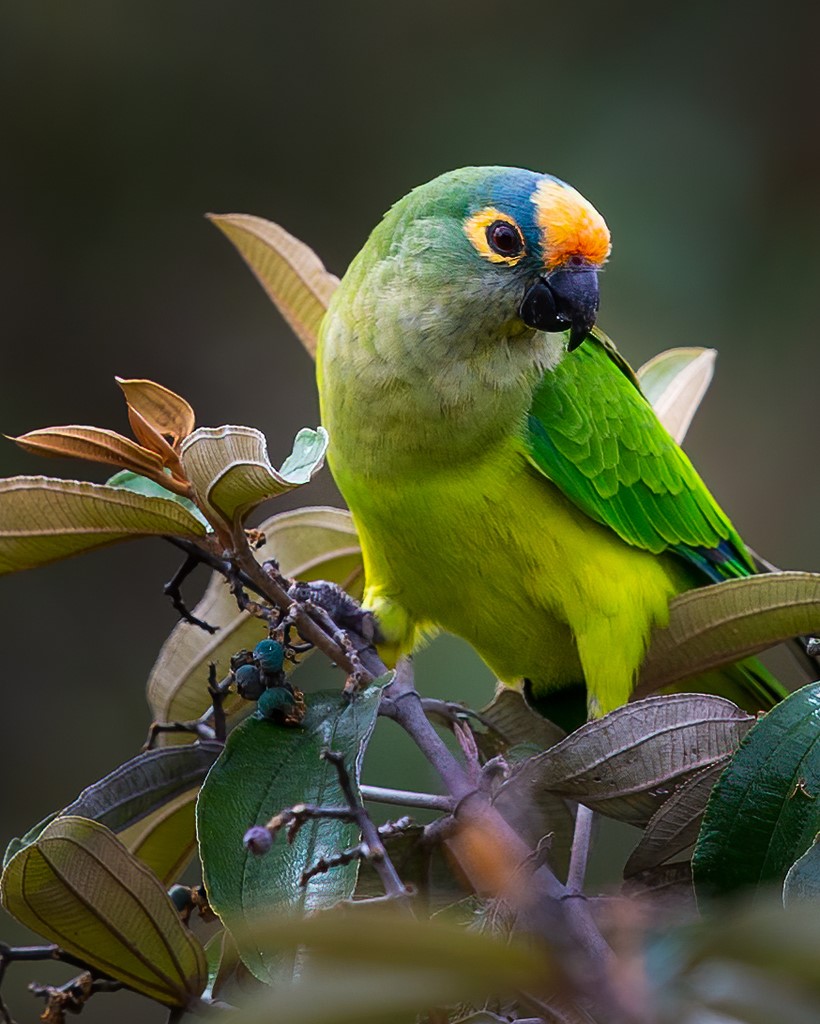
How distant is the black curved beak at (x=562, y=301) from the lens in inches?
67.4

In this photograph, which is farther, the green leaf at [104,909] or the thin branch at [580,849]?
the thin branch at [580,849]

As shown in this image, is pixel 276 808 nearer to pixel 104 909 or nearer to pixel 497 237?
pixel 104 909

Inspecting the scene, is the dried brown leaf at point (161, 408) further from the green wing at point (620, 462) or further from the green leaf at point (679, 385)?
the green leaf at point (679, 385)

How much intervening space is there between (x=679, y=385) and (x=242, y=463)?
1082 mm

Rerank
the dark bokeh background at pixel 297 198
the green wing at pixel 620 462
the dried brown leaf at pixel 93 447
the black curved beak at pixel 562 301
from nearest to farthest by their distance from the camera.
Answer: the dried brown leaf at pixel 93 447
the black curved beak at pixel 562 301
the green wing at pixel 620 462
the dark bokeh background at pixel 297 198

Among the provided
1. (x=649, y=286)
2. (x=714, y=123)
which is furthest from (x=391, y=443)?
(x=714, y=123)

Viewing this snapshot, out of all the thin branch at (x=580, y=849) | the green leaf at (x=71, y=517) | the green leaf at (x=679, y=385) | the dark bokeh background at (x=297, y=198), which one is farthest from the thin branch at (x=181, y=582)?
the dark bokeh background at (x=297, y=198)

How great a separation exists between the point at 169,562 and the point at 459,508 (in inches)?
106

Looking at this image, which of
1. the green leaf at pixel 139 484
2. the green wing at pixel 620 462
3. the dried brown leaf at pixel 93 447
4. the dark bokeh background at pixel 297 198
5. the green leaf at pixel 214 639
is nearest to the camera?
the dried brown leaf at pixel 93 447

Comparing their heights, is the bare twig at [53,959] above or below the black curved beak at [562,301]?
below

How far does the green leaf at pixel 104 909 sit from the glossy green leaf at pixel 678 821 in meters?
0.44

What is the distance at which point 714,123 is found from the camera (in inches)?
176

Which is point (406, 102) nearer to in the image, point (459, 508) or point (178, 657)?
point (459, 508)

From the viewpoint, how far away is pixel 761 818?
1035mm
